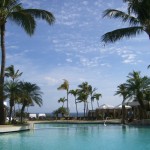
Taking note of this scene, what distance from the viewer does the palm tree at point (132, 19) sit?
1573 cm

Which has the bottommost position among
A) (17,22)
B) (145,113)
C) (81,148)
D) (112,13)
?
(81,148)

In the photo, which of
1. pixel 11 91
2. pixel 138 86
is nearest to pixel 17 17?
pixel 11 91

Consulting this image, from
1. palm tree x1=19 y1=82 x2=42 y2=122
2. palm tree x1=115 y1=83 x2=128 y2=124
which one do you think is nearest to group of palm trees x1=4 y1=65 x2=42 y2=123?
palm tree x1=19 y1=82 x2=42 y2=122

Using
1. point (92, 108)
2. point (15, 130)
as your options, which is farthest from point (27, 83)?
point (92, 108)

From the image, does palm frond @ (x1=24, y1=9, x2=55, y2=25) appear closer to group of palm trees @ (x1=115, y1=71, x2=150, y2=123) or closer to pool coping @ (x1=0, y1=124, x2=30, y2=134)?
pool coping @ (x1=0, y1=124, x2=30, y2=134)

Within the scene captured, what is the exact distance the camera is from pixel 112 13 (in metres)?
18.9

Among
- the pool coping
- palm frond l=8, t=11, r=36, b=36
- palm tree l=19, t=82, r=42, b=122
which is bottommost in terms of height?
the pool coping

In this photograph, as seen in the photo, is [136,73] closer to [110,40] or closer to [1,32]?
[1,32]


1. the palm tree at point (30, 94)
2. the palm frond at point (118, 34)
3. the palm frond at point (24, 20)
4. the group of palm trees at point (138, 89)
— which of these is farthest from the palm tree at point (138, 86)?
the palm frond at point (118, 34)

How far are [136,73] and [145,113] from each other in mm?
5230

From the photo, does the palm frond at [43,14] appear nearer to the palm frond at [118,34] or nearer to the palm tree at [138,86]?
the palm frond at [118,34]

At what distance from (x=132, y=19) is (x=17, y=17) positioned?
427 inches

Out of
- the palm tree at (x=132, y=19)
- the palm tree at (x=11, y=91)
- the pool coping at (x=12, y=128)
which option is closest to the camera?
the palm tree at (x=132, y=19)

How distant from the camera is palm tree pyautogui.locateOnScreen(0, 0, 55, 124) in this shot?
2623 centimetres
